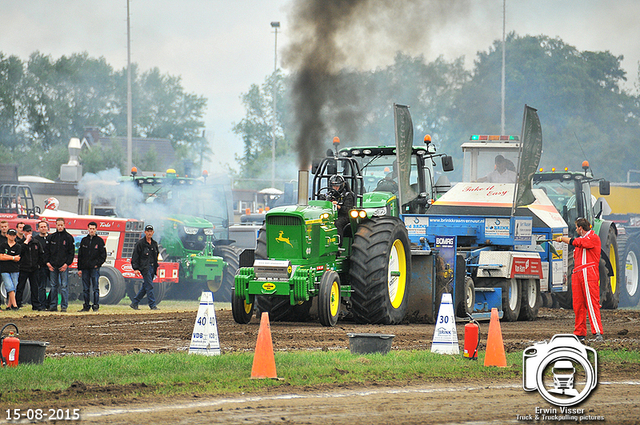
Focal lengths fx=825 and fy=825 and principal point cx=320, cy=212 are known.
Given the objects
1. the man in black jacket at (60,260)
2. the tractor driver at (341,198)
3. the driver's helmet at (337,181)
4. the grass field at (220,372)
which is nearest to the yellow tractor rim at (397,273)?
the tractor driver at (341,198)

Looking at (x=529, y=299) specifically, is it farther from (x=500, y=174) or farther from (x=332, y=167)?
(x=332, y=167)

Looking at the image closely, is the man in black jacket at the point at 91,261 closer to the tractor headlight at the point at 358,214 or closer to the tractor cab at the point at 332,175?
the tractor cab at the point at 332,175

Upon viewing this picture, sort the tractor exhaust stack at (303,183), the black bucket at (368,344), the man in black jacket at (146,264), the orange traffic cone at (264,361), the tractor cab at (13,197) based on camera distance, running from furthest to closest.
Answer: the tractor cab at (13,197)
the man in black jacket at (146,264)
the tractor exhaust stack at (303,183)
the black bucket at (368,344)
the orange traffic cone at (264,361)

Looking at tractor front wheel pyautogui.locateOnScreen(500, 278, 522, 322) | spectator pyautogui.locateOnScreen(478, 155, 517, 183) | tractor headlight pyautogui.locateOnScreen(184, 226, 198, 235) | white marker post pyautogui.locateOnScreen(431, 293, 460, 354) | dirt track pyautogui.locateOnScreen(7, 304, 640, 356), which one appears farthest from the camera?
tractor headlight pyautogui.locateOnScreen(184, 226, 198, 235)

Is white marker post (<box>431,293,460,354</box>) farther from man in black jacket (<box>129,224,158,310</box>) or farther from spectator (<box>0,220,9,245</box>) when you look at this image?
spectator (<box>0,220,9,245</box>)

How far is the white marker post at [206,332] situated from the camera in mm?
9039

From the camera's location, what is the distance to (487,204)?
16375 millimetres

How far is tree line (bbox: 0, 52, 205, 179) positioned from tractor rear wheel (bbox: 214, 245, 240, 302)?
3676 centimetres

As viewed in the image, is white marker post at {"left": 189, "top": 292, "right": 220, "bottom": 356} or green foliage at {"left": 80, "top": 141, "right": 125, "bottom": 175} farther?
green foliage at {"left": 80, "top": 141, "right": 125, "bottom": 175}

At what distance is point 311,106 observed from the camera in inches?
675

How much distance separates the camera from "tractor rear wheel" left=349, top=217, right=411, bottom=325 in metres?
12.7

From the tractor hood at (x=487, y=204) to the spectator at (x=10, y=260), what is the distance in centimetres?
830

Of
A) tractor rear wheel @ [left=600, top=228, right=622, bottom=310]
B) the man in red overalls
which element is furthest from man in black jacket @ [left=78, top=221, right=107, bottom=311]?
tractor rear wheel @ [left=600, top=228, right=622, bottom=310]

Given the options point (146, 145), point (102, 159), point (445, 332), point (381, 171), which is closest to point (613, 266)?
point (381, 171)
